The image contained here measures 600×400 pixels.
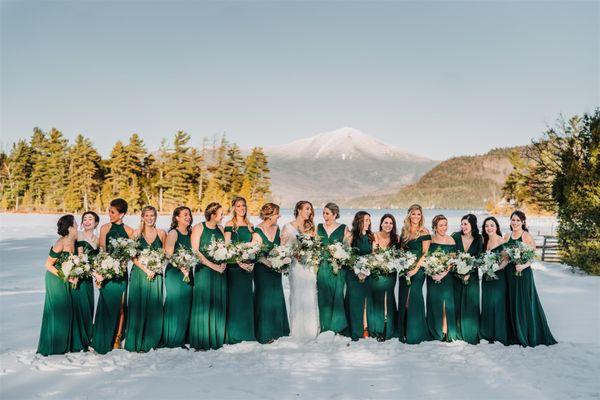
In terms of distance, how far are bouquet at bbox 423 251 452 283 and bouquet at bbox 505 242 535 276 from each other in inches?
39.5

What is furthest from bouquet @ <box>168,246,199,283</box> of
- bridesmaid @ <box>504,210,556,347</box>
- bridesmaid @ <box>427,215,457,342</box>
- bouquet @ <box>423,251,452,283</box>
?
bridesmaid @ <box>504,210,556,347</box>

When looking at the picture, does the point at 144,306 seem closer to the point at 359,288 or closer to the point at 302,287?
the point at 302,287

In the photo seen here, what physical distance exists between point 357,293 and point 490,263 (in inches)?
91.7

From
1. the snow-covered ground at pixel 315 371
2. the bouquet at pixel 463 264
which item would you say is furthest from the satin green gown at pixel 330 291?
the bouquet at pixel 463 264

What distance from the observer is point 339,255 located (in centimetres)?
862

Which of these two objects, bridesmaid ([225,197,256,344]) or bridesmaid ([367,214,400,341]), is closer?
bridesmaid ([225,197,256,344])

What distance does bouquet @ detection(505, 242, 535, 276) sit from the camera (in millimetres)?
8281

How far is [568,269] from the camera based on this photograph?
19297 millimetres

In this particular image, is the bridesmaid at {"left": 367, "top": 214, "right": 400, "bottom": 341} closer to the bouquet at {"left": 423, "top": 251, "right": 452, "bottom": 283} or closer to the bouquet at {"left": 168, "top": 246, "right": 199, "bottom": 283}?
the bouquet at {"left": 423, "top": 251, "right": 452, "bottom": 283}

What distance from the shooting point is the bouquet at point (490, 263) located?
842 cm

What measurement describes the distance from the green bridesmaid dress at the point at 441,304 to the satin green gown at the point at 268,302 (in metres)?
2.61

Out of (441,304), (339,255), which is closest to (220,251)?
(339,255)

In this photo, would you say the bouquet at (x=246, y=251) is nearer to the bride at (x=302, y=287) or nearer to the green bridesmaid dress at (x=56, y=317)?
the bride at (x=302, y=287)

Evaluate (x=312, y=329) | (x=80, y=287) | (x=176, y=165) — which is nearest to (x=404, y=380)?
(x=312, y=329)
